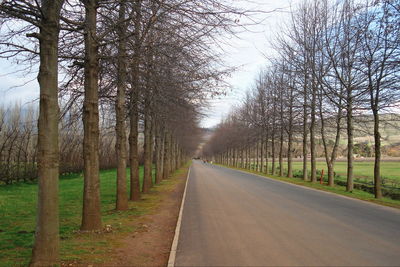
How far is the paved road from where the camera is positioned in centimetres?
581

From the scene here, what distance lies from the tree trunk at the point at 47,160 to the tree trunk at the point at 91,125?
2.19 meters

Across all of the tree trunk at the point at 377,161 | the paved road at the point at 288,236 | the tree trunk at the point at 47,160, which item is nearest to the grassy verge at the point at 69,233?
the tree trunk at the point at 47,160

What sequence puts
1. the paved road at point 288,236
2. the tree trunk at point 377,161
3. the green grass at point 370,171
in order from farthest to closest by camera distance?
the green grass at point 370,171 < the tree trunk at point 377,161 < the paved road at point 288,236

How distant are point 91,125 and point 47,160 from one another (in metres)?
2.81

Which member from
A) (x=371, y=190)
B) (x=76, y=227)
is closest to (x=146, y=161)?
(x=76, y=227)

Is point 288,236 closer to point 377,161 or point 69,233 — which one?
point 69,233

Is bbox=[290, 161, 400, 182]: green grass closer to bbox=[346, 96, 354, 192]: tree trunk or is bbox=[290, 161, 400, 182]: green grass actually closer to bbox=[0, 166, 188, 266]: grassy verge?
bbox=[346, 96, 354, 192]: tree trunk

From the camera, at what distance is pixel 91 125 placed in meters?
7.96

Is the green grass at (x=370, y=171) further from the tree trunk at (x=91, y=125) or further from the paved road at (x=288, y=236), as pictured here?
the tree trunk at (x=91, y=125)

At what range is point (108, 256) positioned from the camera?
249 inches

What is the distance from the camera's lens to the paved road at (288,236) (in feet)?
19.1

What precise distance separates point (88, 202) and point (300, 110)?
23.4 meters

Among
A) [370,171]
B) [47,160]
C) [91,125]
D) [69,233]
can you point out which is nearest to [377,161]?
[91,125]

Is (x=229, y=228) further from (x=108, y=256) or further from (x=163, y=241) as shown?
(x=108, y=256)
